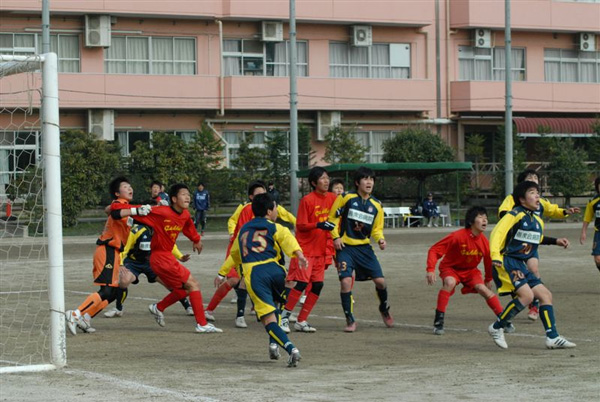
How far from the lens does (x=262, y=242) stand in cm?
1057

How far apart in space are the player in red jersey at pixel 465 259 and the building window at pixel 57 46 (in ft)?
105

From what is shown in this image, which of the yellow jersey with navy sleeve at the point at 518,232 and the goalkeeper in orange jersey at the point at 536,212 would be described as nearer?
the yellow jersey with navy sleeve at the point at 518,232

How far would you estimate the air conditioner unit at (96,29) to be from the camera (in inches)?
1692

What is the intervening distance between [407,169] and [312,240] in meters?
25.6

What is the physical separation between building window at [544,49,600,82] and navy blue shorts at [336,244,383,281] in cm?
4080

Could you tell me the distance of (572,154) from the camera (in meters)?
45.4

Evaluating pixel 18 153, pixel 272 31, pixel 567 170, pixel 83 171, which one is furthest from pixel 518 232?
pixel 272 31

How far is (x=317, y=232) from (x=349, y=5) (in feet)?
112

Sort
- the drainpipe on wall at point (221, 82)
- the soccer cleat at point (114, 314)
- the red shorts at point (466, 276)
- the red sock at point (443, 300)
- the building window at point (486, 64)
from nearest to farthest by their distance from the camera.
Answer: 1. the red sock at point (443, 300)
2. the red shorts at point (466, 276)
3. the soccer cleat at point (114, 314)
4. the drainpipe on wall at point (221, 82)
5. the building window at point (486, 64)

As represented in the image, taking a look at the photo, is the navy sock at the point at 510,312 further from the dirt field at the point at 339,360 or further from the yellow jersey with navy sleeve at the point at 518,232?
the yellow jersey with navy sleeve at the point at 518,232

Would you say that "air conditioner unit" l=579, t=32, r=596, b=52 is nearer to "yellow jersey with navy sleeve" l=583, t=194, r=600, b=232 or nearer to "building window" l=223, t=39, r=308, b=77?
"building window" l=223, t=39, r=308, b=77

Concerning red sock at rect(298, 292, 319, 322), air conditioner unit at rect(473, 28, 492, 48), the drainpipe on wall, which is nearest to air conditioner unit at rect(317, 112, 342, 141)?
the drainpipe on wall

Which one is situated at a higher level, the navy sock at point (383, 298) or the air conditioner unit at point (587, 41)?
the air conditioner unit at point (587, 41)

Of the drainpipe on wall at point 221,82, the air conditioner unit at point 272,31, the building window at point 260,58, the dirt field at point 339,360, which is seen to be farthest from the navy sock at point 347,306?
the building window at point 260,58
